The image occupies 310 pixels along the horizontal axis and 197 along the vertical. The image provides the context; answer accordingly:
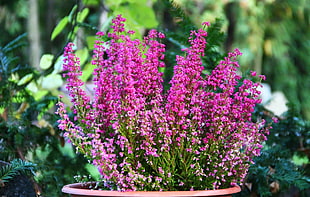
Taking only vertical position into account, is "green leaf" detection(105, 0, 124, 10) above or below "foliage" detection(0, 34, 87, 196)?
above

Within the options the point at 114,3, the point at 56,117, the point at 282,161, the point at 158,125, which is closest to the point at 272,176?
the point at 282,161

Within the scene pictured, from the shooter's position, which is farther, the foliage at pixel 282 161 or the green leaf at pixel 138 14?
the green leaf at pixel 138 14

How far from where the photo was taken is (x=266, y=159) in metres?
2.12

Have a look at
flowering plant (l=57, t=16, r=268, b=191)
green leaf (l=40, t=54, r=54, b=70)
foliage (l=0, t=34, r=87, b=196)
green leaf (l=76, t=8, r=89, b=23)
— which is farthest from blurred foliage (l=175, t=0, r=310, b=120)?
flowering plant (l=57, t=16, r=268, b=191)

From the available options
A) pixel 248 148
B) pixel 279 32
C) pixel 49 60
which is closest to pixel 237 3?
pixel 279 32

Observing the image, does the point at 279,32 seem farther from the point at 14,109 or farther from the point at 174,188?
the point at 174,188

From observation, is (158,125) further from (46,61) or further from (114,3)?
(114,3)

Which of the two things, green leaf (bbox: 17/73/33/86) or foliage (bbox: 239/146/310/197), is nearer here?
foliage (bbox: 239/146/310/197)

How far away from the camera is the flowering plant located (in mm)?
1360

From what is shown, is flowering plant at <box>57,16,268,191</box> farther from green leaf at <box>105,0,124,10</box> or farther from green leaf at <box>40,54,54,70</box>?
green leaf at <box>105,0,124,10</box>

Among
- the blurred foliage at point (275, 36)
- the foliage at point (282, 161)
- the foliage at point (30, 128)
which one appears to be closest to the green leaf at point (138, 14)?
the foliage at point (30, 128)

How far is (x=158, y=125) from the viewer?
1.39 m

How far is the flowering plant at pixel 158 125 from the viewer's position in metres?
1.36

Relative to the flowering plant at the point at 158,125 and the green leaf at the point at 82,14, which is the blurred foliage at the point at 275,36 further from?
the flowering plant at the point at 158,125
